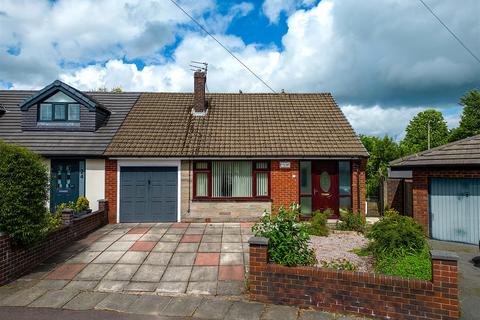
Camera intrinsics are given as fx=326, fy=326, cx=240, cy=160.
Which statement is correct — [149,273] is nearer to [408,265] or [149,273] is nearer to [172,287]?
[172,287]

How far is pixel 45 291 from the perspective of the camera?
20.0 ft

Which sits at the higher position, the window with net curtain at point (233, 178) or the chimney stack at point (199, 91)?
the chimney stack at point (199, 91)

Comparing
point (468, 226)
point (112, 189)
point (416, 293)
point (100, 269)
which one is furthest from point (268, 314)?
point (112, 189)

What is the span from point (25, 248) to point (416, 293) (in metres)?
7.57

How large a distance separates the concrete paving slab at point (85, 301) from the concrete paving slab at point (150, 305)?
699 millimetres

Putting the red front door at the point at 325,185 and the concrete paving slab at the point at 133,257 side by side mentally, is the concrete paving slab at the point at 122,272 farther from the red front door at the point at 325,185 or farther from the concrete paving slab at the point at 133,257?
the red front door at the point at 325,185

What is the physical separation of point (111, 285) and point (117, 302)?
2.73ft

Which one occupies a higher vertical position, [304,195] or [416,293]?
[304,195]

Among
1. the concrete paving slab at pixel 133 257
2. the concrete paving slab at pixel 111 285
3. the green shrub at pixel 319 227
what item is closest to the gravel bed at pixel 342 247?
the green shrub at pixel 319 227

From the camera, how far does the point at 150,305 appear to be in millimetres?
5598

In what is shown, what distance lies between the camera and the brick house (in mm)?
9773

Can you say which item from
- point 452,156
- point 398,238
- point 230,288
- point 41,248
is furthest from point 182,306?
point 452,156

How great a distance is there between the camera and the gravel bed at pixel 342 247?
7.28 meters

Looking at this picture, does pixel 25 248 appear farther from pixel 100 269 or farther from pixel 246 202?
pixel 246 202
